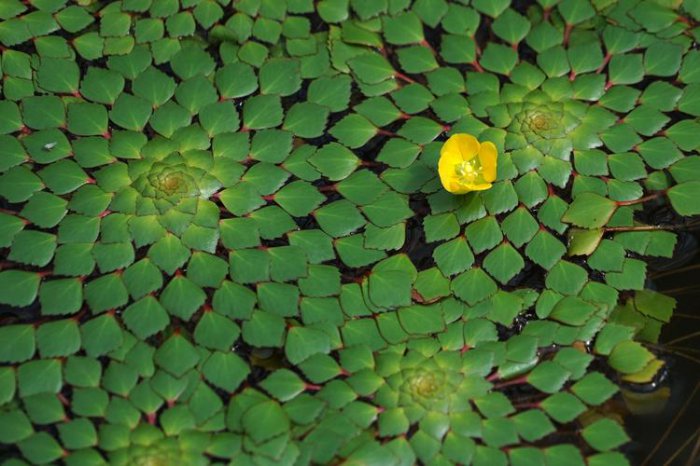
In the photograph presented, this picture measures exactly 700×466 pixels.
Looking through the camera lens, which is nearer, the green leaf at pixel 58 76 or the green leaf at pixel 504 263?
the green leaf at pixel 504 263

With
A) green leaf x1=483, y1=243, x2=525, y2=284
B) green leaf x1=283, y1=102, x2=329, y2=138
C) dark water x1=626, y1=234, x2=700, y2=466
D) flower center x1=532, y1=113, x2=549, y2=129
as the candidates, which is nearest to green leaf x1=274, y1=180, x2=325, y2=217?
green leaf x1=283, y1=102, x2=329, y2=138

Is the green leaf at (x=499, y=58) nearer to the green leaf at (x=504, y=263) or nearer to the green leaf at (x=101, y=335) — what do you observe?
the green leaf at (x=504, y=263)

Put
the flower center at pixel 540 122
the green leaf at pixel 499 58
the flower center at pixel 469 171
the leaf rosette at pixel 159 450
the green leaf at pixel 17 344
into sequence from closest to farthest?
the leaf rosette at pixel 159 450
the green leaf at pixel 17 344
the flower center at pixel 469 171
the flower center at pixel 540 122
the green leaf at pixel 499 58

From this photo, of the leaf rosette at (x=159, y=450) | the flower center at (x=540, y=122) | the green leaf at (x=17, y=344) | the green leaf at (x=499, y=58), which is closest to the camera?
the leaf rosette at (x=159, y=450)

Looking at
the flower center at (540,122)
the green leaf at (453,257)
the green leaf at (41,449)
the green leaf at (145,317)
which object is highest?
the flower center at (540,122)

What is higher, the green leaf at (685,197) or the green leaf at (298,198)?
the green leaf at (685,197)

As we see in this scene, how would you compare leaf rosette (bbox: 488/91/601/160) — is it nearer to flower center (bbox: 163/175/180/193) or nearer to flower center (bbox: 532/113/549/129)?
flower center (bbox: 532/113/549/129)

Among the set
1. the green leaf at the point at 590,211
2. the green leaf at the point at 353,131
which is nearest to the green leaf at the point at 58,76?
the green leaf at the point at 353,131

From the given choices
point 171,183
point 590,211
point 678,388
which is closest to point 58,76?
point 171,183
